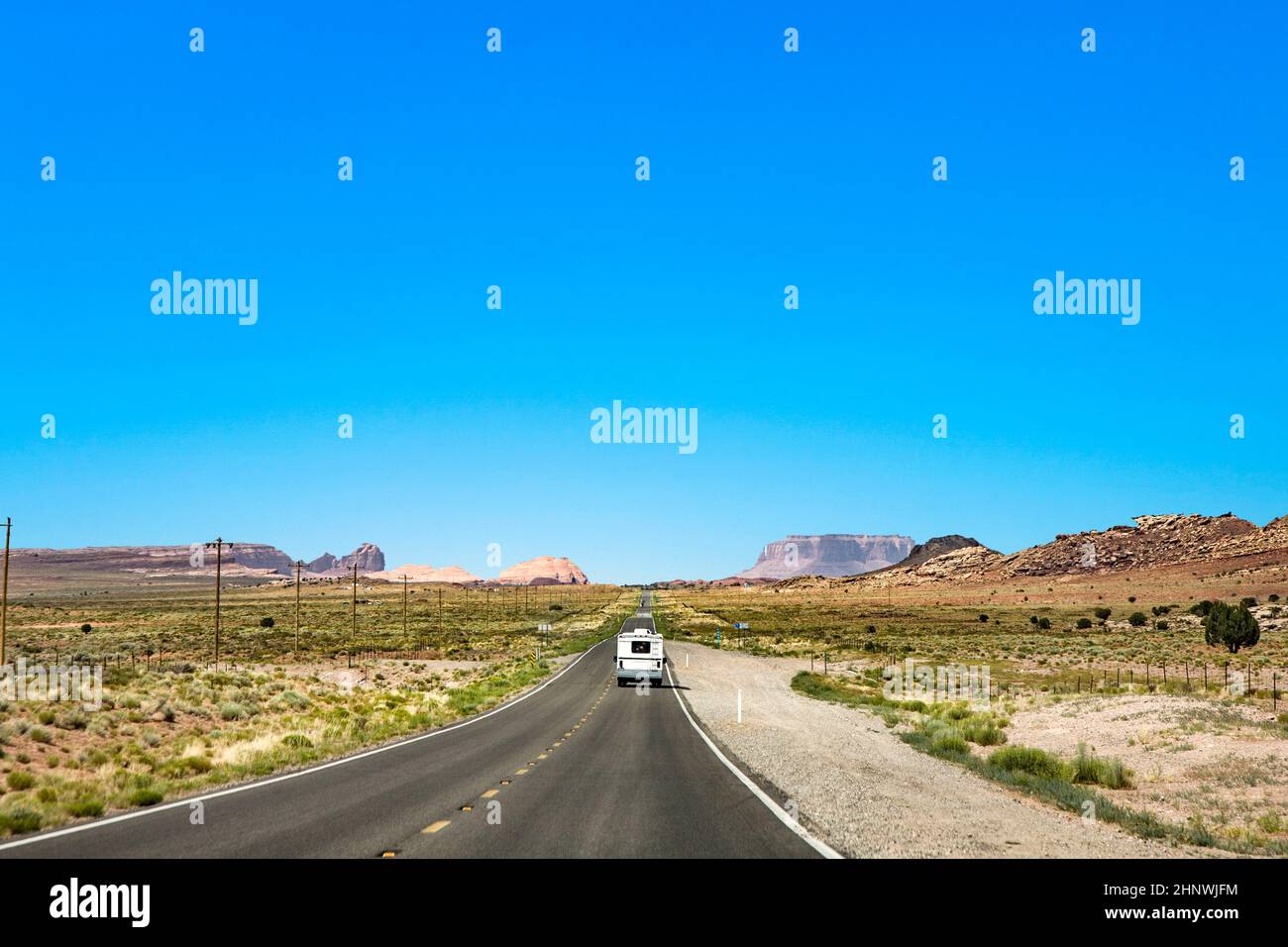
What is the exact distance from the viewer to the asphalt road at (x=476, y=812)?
10508mm

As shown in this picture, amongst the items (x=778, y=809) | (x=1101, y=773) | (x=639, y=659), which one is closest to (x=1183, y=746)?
(x=1101, y=773)

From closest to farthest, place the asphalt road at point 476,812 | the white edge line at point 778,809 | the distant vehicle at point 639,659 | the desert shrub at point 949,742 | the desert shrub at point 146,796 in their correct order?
the asphalt road at point 476,812 → the white edge line at point 778,809 → the desert shrub at point 146,796 → the desert shrub at point 949,742 → the distant vehicle at point 639,659

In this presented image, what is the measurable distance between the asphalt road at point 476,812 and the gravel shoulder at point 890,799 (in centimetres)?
89

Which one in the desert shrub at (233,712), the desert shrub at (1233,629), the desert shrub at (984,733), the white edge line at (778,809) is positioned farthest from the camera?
the desert shrub at (1233,629)

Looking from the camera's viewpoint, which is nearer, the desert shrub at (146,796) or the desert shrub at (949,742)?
the desert shrub at (146,796)

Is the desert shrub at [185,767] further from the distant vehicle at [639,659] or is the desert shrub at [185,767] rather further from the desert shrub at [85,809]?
the distant vehicle at [639,659]

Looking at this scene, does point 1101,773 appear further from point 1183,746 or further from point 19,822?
point 19,822

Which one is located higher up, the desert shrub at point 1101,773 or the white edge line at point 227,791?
the white edge line at point 227,791

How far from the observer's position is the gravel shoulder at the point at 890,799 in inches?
447

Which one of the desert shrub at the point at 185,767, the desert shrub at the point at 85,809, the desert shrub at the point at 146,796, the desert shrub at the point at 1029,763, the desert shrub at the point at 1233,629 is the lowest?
the desert shrub at the point at 1233,629

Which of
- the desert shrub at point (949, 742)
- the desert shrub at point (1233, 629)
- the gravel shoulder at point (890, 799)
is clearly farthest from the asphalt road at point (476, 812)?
the desert shrub at point (1233, 629)

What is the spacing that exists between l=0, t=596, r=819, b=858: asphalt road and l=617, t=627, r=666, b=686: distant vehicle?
22944 mm
